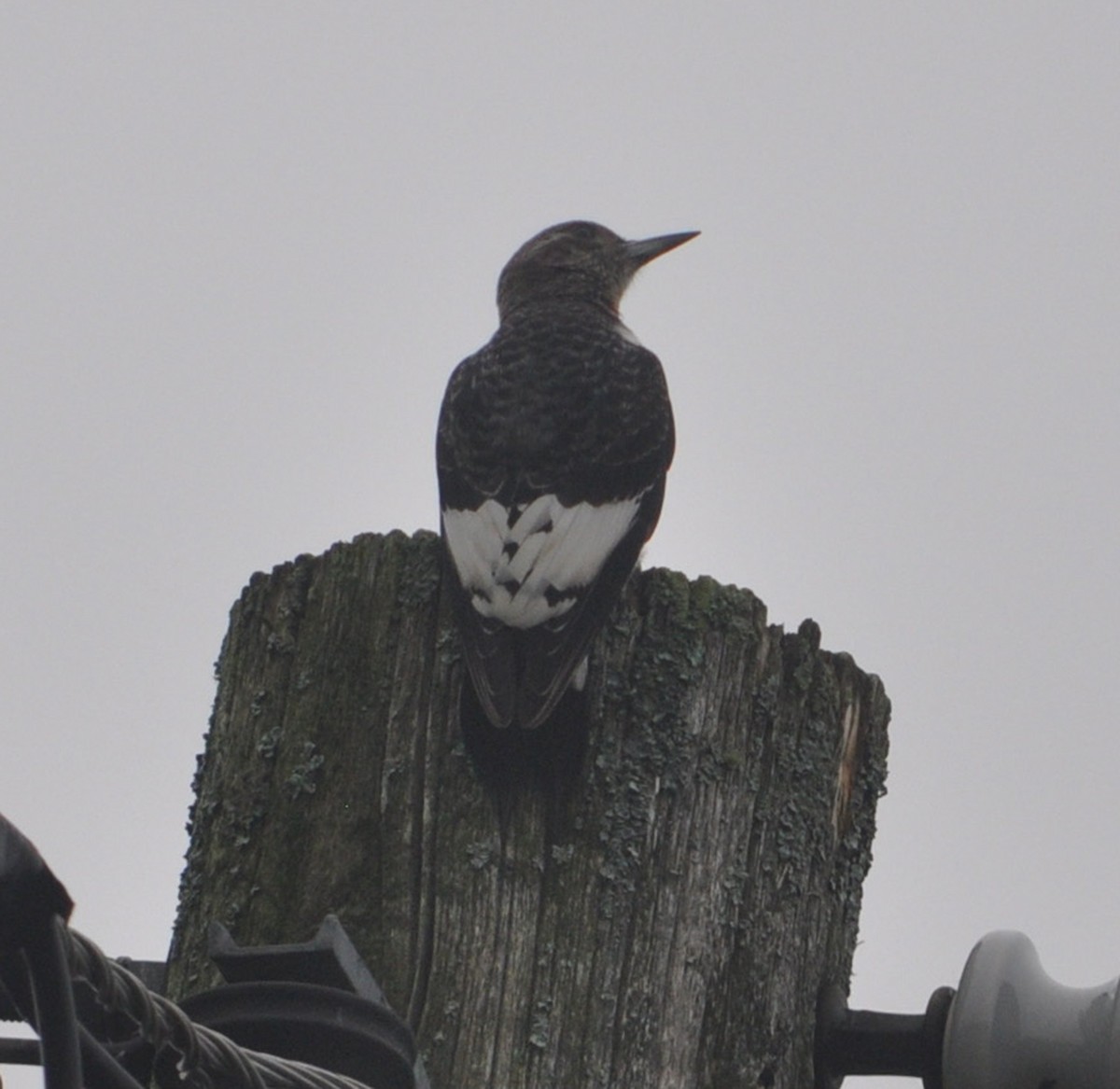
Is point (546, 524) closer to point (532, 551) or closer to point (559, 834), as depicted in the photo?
point (532, 551)

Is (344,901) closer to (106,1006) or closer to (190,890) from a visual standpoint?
(190,890)

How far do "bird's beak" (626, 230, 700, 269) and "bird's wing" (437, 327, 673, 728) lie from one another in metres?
2.15

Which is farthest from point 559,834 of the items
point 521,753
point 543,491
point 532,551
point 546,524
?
point 543,491

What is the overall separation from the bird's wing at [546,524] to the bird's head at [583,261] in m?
2.05

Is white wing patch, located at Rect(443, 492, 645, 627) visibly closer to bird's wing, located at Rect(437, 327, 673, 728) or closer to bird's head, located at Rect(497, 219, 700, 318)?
bird's wing, located at Rect(437, 327, 673, 728)

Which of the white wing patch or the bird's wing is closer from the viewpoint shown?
the bird's wing

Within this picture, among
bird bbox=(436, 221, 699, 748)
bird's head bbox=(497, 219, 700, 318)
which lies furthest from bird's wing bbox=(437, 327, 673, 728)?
bird's head bbox=(497, 219, 700, 318)

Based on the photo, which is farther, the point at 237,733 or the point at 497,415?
the point at 497,415

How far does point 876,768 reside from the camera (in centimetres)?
352

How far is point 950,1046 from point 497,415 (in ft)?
6.48

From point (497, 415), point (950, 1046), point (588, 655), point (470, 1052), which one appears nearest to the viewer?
point (470, 1052)

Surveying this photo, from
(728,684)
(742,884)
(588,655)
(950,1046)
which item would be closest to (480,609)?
(588,655)

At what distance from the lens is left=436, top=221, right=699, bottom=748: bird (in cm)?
339

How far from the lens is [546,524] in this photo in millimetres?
4195
